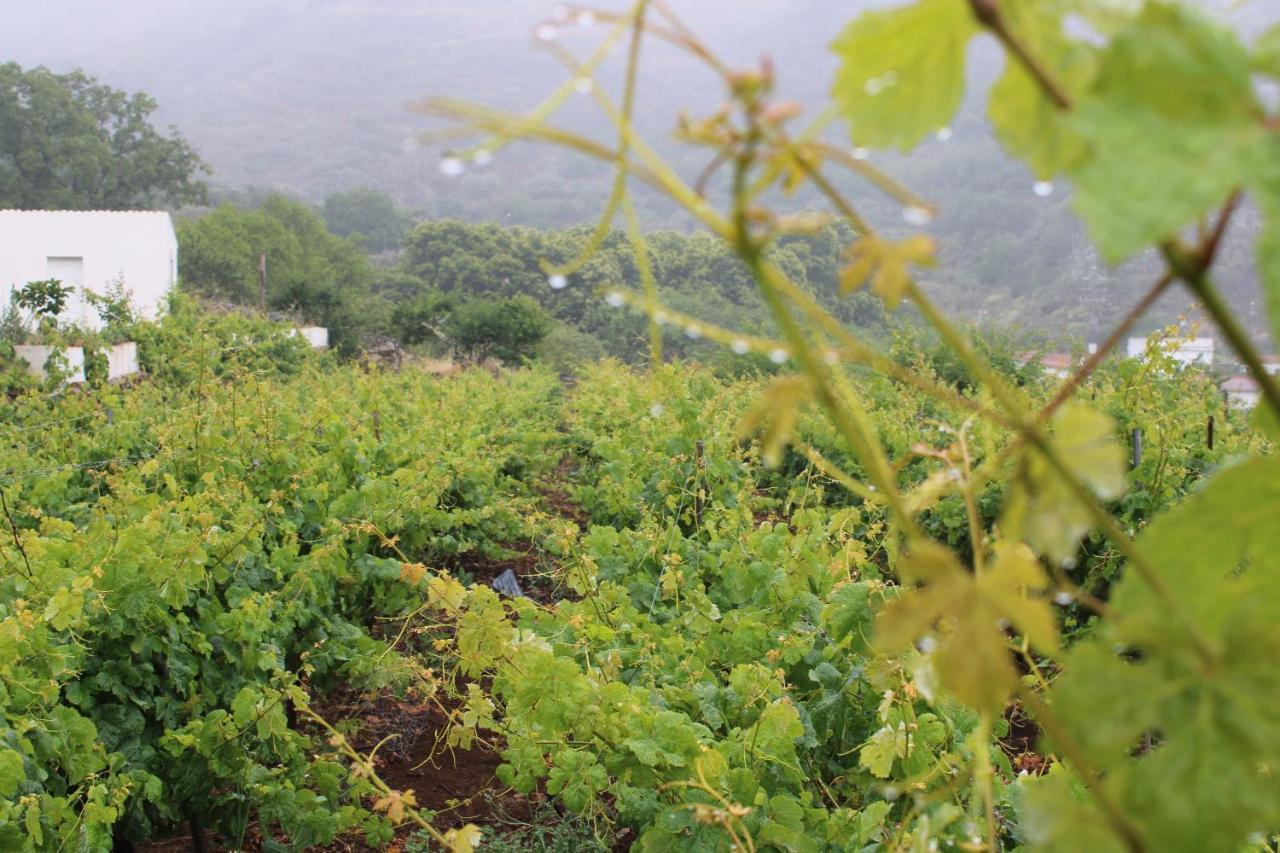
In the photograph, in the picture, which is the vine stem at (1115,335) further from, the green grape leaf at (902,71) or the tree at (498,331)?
the tree at (498,331)

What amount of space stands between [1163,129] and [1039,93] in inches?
5.0

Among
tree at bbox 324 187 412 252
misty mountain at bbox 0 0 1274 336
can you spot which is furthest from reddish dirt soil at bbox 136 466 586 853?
tree at bbox 324 187 412 252

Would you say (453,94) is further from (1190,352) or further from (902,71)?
(902,71)

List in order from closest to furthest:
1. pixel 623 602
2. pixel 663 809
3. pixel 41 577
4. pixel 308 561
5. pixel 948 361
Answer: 1. pixel 663 809
2. pixel 41 577
3. pixel 623 602
4. pixel 308 561
5. pixel 948 361

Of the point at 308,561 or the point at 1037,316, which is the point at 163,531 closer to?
the point at 308,561

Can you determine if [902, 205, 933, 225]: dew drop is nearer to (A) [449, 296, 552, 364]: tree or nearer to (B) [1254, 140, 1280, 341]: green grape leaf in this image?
(B) [1254, 140, 1280, 341]: green grape leaf

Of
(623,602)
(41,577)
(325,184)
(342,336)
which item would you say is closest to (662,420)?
(623,602)

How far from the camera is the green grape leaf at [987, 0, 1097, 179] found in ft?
1.28

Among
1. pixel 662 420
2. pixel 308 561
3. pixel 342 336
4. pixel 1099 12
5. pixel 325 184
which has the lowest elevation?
pixel 325 184

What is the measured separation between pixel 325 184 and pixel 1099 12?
113797 millimetres

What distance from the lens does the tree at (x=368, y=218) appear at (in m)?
81.0

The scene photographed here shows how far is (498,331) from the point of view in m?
34.2

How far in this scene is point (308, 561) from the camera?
14.1 ft

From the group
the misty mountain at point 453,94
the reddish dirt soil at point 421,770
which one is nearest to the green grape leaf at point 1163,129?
the reddish dirt soil at point 421,770
